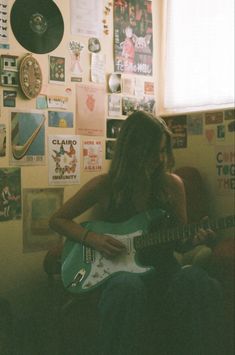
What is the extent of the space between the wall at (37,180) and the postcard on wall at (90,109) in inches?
0.8

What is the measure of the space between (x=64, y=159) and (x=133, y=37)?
37 cm

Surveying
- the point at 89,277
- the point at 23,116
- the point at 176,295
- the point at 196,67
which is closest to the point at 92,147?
the point at 23,116

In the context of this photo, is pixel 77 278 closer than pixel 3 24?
Yes

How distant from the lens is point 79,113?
119 cm

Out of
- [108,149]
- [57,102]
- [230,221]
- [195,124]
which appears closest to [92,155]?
[108,149]

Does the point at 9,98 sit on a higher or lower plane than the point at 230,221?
higher

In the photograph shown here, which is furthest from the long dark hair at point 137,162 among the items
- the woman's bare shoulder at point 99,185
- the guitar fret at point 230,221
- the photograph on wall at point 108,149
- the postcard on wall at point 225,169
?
the photograph on wall at point 108,149

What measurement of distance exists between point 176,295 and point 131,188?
0.20 metres

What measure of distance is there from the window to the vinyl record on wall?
0.29 meters

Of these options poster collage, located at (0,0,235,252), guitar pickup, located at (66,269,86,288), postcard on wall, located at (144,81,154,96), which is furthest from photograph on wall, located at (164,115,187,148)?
guitar pickup, located at (66,269,86,288)

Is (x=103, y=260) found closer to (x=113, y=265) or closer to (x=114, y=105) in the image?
(x=113, y=265)

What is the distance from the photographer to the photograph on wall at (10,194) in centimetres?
107

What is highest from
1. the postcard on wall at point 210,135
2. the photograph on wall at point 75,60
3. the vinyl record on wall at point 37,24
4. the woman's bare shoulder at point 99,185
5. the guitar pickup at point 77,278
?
the vinyl record on wall at point 37,24

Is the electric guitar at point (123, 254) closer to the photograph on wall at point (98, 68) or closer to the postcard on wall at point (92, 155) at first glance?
the postcard on wall at point (92, 155)
